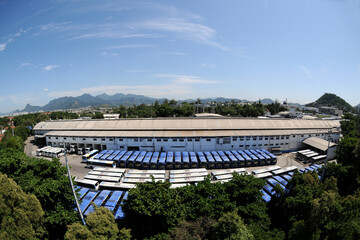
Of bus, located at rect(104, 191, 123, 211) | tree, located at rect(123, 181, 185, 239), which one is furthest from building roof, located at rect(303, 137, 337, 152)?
bus, located at rect(104, 191, 123, 211)

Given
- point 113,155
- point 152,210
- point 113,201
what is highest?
point 152,210

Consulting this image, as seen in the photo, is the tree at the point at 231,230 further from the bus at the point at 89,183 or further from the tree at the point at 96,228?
the bus at the point at 89,183

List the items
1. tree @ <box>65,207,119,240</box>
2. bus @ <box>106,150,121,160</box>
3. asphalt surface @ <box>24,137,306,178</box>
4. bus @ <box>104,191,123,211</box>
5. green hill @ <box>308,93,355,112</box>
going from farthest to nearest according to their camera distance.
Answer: green hill @ <box>308,93,355,112</box>, bus @ <box>106,150,121,160</box>, asphalt surface @ <box>24,137,306,178</box>, bus @ <box>104,191,123,211</box>, tree @ <box>65,207,119,240</box>

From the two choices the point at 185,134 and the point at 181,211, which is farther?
the point at 185,134

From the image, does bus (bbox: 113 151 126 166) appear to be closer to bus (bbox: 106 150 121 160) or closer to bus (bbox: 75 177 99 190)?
bus (bbox: 106 150 121 160)

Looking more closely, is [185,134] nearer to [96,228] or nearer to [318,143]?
[96,228]

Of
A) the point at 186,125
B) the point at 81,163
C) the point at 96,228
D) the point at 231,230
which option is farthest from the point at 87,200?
the point at 186,125
